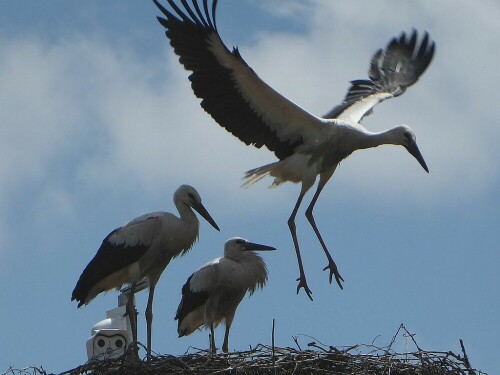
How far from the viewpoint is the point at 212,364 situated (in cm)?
1058

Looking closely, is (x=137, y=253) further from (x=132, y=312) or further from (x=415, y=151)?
(x=415, y=151)

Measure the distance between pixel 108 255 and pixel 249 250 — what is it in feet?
4.30

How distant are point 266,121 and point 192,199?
83 centimetres

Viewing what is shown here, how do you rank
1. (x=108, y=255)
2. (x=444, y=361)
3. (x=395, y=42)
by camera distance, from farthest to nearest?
1. (x=395, y=42)
2. (x=108, y=255)
3. (x=444, y=361)

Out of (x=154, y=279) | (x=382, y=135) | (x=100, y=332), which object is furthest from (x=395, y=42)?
(x=100, y=332)

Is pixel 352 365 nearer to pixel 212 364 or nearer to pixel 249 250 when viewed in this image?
pixel 212 364

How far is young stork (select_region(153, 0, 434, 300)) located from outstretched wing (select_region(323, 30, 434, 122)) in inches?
49.8

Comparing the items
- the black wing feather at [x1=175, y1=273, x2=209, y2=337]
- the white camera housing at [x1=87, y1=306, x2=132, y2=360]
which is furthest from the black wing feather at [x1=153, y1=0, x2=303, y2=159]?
the white camera housing at [x1=87, y1=306, x2=132, y2=360]

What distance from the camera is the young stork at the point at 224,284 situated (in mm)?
13164

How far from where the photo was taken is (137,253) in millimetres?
12523

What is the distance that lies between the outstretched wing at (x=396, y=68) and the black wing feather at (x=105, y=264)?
295 centimetres

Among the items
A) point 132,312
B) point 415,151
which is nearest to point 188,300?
point 132,312

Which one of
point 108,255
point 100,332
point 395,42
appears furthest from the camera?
point 395,42

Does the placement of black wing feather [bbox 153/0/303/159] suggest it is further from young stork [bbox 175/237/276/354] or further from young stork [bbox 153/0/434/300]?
young stork [bbox 175/237/276/354]
